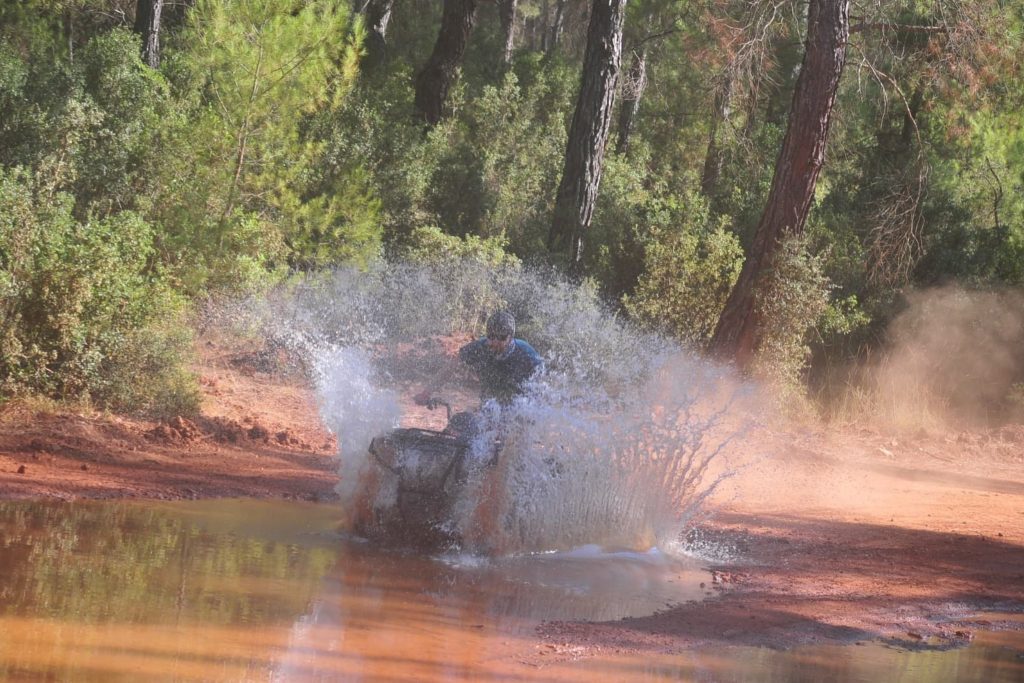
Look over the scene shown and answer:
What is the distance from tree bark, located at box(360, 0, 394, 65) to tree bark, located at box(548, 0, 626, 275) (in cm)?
655

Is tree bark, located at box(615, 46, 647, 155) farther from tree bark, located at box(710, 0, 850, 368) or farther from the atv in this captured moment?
the atv

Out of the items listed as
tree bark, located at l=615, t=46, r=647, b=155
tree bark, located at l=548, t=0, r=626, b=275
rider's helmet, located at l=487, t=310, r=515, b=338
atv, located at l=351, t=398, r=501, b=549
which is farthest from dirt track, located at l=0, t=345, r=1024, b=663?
tree bark, located at l=615, t=46, r=647, b=155

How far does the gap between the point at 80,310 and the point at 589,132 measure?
10.4 m

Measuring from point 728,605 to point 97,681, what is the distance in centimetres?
440

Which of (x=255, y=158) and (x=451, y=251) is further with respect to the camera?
(x=451, y=251)

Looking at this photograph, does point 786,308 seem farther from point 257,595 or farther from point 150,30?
point 257,595

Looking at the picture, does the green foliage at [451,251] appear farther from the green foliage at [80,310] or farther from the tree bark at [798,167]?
the green foliage at [80,310]

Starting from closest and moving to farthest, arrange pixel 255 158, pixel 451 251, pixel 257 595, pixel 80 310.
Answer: pixel 257 595, pixel 80 310, pixel 255 158, pixel 451 251

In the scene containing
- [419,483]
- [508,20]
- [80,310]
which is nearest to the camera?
[419,483]

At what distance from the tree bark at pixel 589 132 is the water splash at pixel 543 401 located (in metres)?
1.33

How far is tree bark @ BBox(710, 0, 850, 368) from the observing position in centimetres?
1709

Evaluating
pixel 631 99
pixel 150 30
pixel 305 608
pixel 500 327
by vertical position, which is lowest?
pixel 305 608

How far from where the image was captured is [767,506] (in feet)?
41.8

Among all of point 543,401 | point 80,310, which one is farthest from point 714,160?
point 543,401
